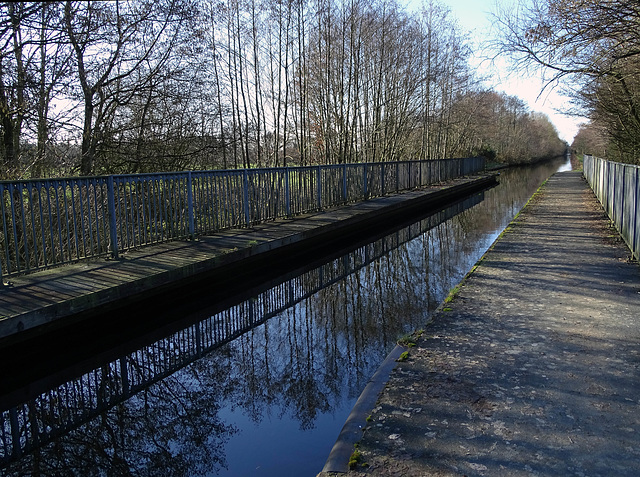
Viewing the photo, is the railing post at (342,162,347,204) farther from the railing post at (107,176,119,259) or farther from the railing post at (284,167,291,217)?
the railing post at (107,176,119,259)

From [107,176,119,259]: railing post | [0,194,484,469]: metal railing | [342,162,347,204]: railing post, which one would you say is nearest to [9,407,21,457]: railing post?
[0,194,484,469]: metal railing

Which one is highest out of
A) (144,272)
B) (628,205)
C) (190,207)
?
(190,207)

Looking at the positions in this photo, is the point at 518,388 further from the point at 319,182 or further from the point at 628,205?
the point at 319,182

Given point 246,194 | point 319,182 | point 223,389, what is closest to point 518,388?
point 223,389

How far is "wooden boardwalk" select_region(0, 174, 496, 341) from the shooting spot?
17.4 feet

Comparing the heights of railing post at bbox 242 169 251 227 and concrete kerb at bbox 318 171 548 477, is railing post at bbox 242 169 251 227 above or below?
above

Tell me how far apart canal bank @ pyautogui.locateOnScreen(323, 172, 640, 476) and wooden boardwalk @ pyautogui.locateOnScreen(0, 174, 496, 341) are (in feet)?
11.8

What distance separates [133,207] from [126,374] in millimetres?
3770

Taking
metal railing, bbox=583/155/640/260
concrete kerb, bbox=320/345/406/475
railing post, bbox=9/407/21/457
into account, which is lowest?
railing post, bbox=9/407/21/457

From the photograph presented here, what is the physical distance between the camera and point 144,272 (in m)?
6.80

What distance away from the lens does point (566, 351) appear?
4367 mm

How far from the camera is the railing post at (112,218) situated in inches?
293

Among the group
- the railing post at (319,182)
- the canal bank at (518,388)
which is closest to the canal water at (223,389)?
the canal bank at (518,388)

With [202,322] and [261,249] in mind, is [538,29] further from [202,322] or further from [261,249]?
[202,322]
